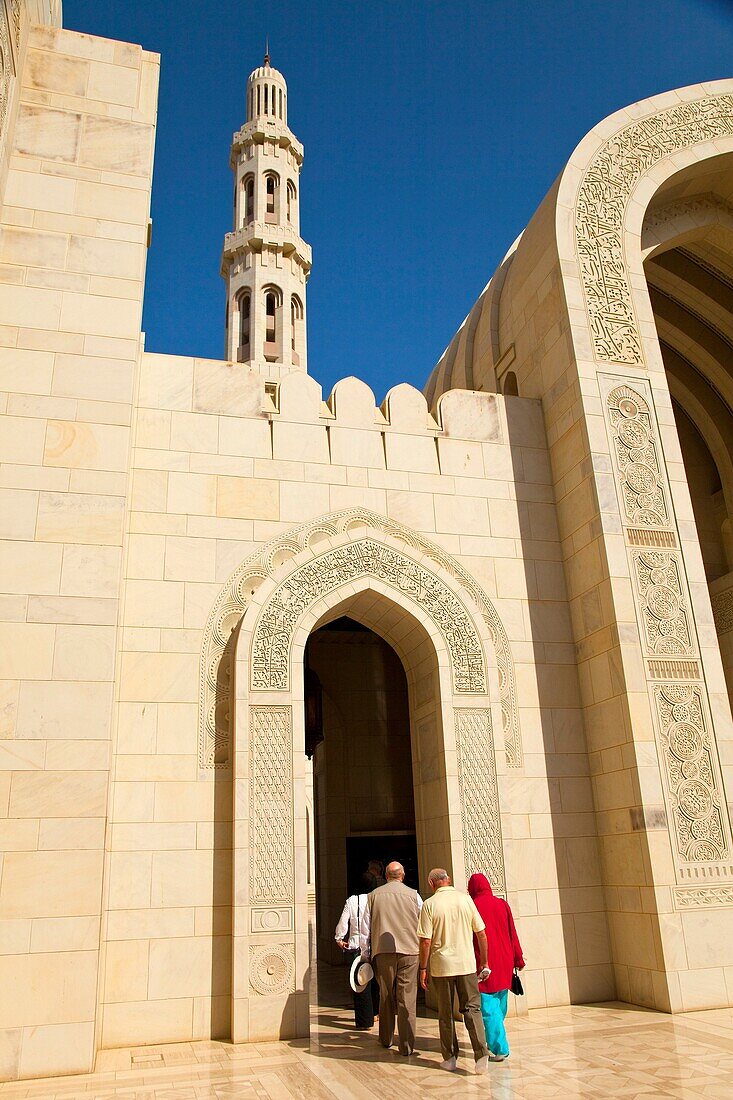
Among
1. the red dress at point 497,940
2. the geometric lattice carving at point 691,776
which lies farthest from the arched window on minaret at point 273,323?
the red dress at point 497,940

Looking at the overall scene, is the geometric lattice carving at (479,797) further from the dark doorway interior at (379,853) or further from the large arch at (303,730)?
the dark doorway interior at (379,853)

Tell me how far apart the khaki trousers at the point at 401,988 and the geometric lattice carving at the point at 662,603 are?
10.4 ft

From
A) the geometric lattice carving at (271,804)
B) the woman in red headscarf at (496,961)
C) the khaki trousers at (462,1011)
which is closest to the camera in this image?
the khaki trousers at (462,1011)

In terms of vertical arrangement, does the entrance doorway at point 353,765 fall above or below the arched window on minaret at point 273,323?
below

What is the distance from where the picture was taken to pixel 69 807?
5.22 meters

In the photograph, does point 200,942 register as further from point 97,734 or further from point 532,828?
point 532,828

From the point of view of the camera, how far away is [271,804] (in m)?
5.93

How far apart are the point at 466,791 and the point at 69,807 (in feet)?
9.47

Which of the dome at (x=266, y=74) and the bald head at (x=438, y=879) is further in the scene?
the dome at (x=266, y=74)

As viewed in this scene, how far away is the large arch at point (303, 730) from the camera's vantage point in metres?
5.61

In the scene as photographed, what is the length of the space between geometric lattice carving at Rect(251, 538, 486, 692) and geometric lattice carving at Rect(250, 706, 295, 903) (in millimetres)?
301

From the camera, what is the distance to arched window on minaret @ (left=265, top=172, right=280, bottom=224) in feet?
66.5

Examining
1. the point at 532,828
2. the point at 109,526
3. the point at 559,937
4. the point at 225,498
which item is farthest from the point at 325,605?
the point at 559,937

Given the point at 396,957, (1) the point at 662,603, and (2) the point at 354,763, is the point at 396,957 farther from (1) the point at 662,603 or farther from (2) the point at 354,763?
(2) the point at 354,763
